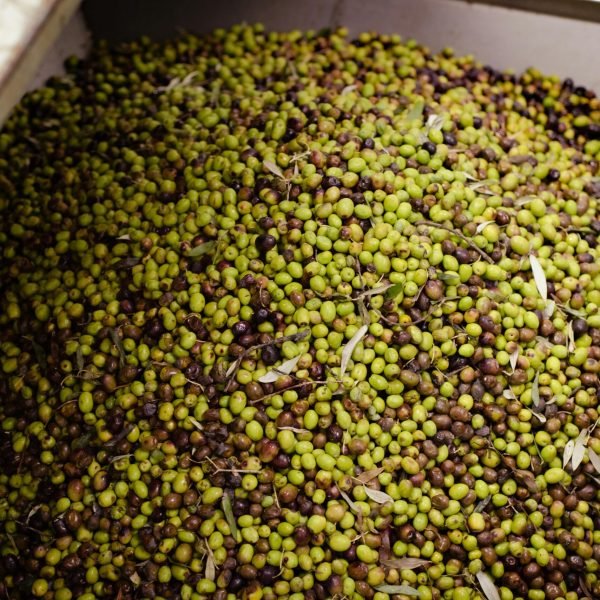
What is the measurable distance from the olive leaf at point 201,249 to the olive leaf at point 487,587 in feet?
5.96

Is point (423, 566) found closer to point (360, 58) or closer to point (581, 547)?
point (581, 547)

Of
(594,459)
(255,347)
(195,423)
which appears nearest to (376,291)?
(255,347)

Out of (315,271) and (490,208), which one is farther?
(490,208)

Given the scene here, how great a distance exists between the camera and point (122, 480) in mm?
2494

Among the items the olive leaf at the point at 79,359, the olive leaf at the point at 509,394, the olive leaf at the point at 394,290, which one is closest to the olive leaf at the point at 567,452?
the olive leaf at the point at 509,394

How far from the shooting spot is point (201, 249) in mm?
2742

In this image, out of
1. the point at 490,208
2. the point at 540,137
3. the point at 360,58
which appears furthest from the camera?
the point at 360,58

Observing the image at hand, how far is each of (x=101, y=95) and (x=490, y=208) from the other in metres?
2.34

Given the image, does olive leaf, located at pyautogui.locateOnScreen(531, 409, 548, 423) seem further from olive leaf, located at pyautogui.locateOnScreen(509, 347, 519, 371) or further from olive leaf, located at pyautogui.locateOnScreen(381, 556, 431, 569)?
olive leaf, located at pyautogui.locateOnScreen(381, 556, 431, 569)

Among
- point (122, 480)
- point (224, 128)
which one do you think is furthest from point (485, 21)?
point (122, 480)

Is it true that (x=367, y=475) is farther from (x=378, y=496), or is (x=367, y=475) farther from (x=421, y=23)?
(x=421, y=23)

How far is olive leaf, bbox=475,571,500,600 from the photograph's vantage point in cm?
245

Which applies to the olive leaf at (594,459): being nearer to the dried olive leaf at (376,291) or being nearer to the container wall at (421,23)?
the dried olive leaf at (376,291)

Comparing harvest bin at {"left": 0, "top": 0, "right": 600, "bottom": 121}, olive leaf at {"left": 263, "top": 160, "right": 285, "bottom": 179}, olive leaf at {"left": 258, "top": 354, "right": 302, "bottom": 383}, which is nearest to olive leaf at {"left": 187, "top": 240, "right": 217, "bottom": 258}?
olive leaf at {"left": 263, "top": 160, "right": 285, "bottom": 179}
